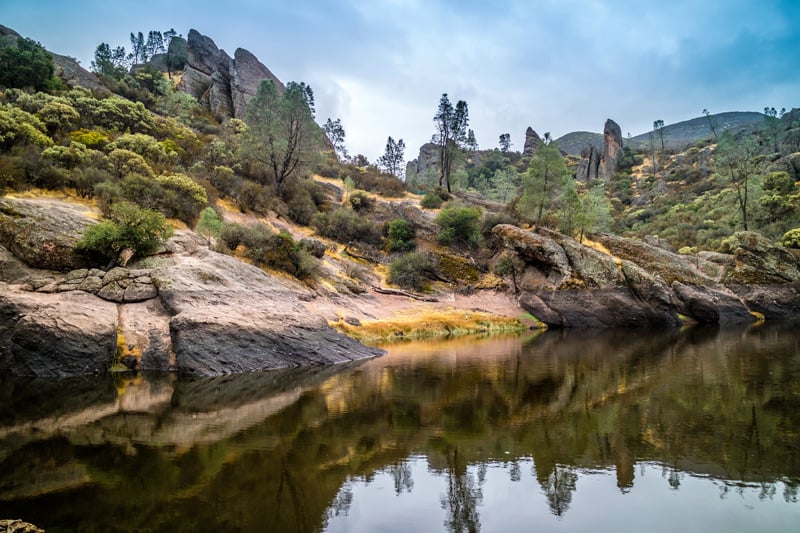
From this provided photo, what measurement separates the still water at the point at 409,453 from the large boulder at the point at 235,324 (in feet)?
7.75

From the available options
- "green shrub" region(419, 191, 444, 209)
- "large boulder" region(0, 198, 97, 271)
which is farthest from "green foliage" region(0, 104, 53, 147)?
"green shrub" region(419, 191, 444, 209)

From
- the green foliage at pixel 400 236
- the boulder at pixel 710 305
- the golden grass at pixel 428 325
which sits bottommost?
the golden grass at pixel 428 325

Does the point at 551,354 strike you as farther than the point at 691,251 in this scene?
No

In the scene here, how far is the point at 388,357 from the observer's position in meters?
22.5

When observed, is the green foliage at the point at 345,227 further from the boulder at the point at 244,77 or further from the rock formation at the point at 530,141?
the rock formation at the point at 530,141

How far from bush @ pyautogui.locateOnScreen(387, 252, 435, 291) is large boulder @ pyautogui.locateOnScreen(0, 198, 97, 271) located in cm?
2560

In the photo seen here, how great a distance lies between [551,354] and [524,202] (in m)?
28.7

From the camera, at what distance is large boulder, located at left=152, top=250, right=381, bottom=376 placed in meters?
18.5

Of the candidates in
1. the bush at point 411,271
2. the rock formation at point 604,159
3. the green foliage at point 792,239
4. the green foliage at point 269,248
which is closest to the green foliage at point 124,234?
the green foliage at point 269,248

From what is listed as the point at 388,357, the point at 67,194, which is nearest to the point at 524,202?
the point at 388,357

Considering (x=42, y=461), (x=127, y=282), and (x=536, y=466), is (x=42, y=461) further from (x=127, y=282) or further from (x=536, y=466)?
(x=127, y=282)

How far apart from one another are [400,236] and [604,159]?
97.7 m

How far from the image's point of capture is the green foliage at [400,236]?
47.7 metres

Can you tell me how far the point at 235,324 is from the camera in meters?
19.6
